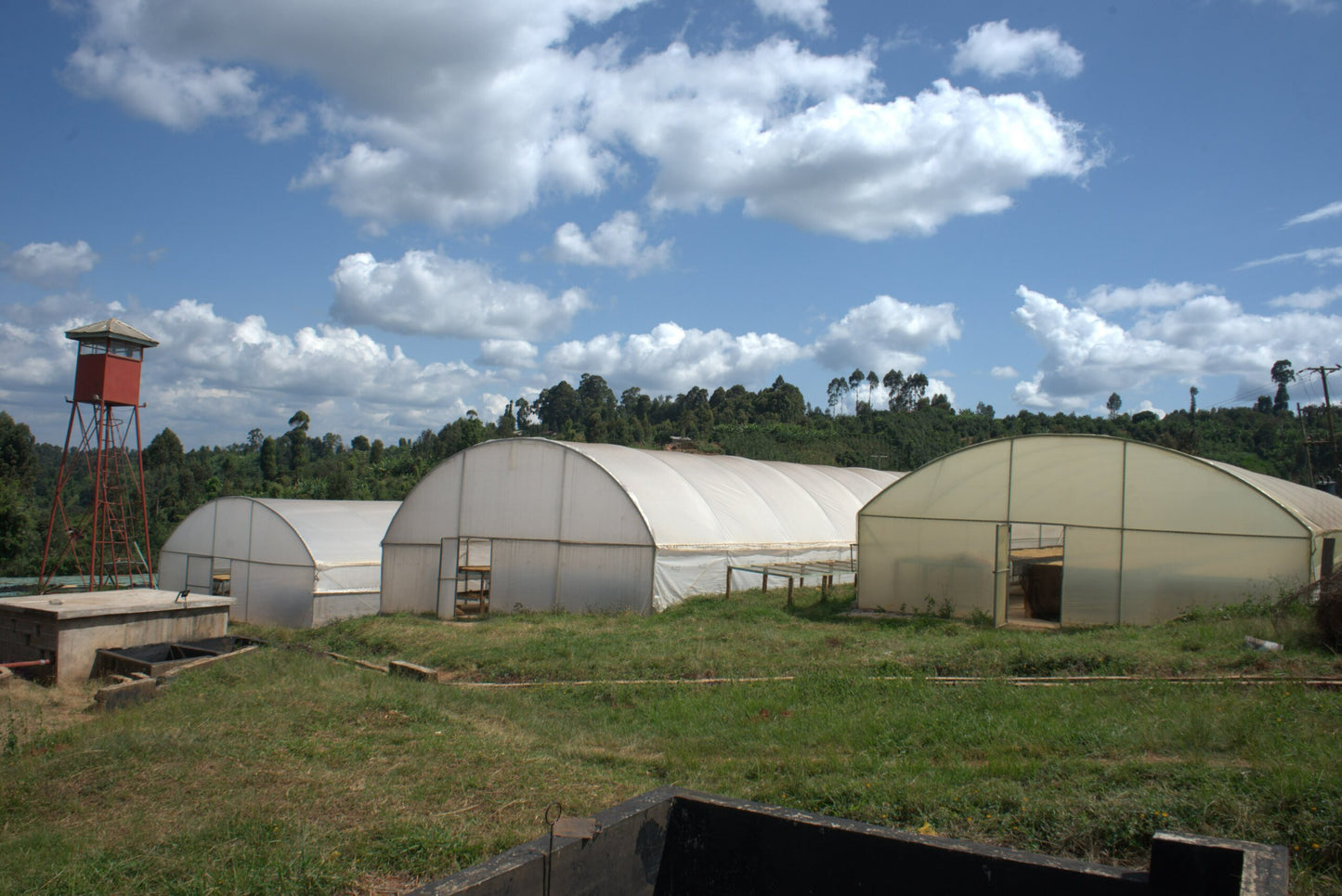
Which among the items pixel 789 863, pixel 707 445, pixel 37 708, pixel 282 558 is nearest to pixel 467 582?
pixel 282 558

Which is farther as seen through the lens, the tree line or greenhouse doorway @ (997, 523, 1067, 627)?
the tree line

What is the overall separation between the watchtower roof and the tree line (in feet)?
37.8

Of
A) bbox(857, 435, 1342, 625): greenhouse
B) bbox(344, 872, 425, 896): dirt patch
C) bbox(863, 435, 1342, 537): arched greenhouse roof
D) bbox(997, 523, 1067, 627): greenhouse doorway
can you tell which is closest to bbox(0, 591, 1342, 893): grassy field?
bbox(344, 872, 425, 896): dirt patch

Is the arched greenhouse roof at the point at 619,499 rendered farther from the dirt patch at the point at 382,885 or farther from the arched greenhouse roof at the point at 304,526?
the dirt patch at the point at 382,885

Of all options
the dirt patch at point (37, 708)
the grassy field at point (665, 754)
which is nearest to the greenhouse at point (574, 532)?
the grassy field at point (665, 754)

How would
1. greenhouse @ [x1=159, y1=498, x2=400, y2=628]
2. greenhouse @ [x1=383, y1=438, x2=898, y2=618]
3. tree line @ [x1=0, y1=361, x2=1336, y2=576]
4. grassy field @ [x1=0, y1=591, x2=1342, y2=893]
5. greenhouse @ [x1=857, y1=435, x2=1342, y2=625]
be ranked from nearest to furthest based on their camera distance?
1. grassy field @ [x1=0, y1=591, x2=1342, y2=893]
2. greenhouse @ [x1=857, y1=435, x2=1342, y2=625]
3. greenhouse @ [x1=383, y1=438, x2=898, y2=618]
4. greenhouse @ [x1=159, y1=498, x2=400, y2=628]
5. tree line @ [x1=0, y1=361, x2=1336, y2=576]

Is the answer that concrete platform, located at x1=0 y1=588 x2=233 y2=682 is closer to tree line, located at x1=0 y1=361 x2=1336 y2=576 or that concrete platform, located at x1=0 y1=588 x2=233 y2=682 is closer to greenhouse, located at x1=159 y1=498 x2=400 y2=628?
greenhouse, located at x1=159 y1=498 x2=400 y2=628

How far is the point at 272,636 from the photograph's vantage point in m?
Answer: 18.8

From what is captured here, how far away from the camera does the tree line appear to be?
4397 cm

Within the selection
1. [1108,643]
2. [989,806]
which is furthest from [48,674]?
[1108,643]

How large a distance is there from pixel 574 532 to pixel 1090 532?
399 inches

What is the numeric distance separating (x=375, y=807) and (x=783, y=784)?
293cm

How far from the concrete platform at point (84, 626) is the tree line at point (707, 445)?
2015 centimetres

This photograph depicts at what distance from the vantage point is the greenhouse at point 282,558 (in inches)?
853
